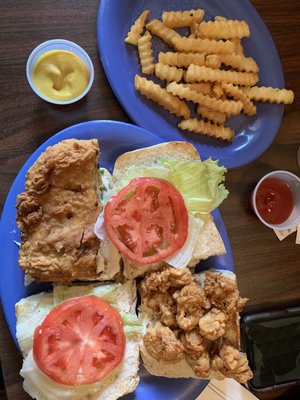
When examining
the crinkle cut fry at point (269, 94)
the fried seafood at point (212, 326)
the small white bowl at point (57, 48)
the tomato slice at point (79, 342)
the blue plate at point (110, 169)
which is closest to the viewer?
the tomato slice at point (79, 342)

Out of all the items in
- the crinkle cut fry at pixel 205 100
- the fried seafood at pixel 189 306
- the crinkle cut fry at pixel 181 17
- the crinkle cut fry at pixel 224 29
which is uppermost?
the crinkle cut fry at pixel 181 17

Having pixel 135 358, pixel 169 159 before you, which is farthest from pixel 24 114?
pixel 135 358

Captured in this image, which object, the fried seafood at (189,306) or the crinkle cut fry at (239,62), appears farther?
the crinkle cut fry at (239,62)

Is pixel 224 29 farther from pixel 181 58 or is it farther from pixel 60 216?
pixel 60 216

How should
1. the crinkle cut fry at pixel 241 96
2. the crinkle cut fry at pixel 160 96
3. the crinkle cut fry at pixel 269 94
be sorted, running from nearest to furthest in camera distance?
the crinkle cut fry at pixel 160 96, the crinkle cut fry at pixel 241 96, the crinkle cut fry at pixel 269 94

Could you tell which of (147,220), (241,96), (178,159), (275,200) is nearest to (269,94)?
(241,96)

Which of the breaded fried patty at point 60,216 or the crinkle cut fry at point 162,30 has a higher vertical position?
the crinkle cut fry at point 162,30

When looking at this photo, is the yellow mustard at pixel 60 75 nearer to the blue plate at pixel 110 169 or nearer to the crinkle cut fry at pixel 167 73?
the blue plate at pixel 110 169

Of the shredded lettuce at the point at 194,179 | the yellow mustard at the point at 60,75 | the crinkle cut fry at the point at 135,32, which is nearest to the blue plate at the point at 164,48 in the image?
the crinkle cut fry at the point at 135,32
